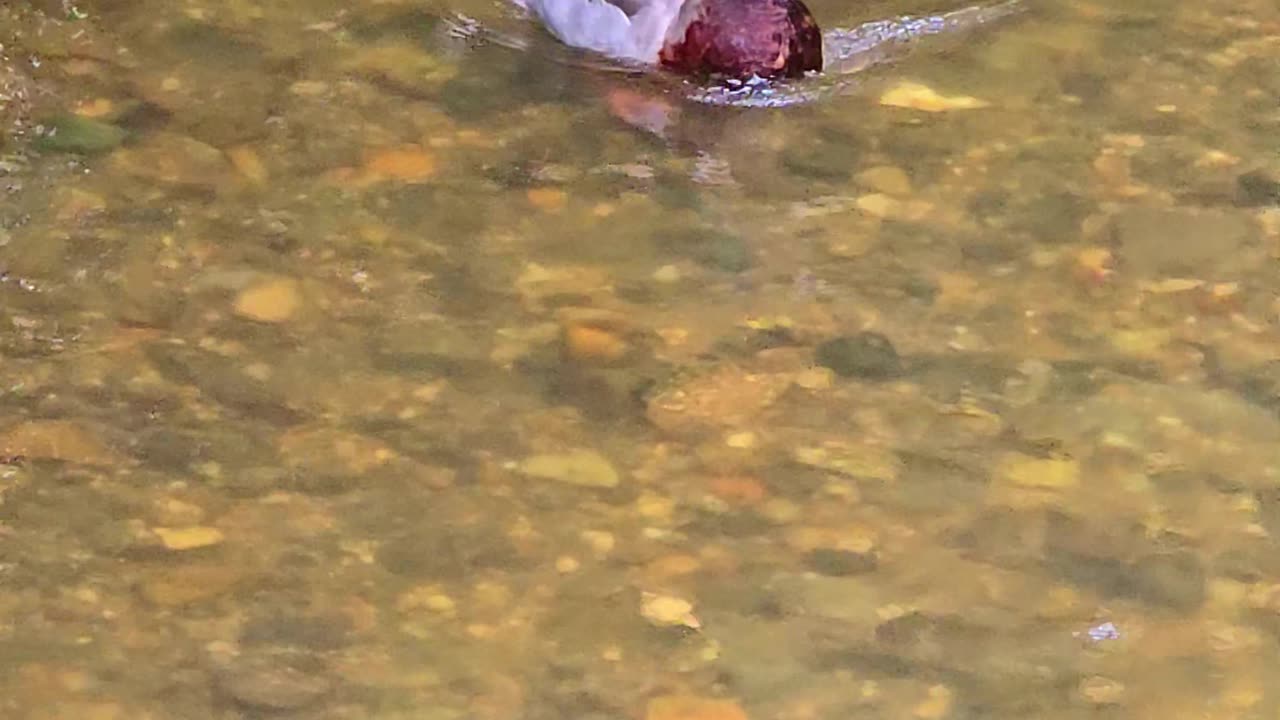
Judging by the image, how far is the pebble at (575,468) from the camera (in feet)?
5.24

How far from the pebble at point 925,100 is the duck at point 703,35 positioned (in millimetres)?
134

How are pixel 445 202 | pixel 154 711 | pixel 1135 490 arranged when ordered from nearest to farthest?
pixel 154 711, pixel 1135 490, pixel 445 202

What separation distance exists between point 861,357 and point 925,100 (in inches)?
23.8

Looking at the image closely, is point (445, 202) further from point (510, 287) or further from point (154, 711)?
point (154, 711)

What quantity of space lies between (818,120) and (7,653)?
126 cm

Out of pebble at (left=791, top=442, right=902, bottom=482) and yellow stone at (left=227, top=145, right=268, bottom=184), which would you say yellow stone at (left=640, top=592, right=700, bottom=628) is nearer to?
pebble at (left=791, top=442, right=902, bottom=482)

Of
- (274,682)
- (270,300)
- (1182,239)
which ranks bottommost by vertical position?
(274,682)

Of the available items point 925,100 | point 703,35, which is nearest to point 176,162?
point 703,35

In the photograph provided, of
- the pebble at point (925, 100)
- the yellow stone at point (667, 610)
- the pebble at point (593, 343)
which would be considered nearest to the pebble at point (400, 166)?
the pebble at point (593, 343)

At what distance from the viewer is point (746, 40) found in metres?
2.31

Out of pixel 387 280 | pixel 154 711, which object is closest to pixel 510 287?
pixel 387 280

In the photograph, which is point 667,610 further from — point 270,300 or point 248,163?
point 248,163

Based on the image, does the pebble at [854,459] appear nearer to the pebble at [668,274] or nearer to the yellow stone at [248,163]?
the pebble at [668,274]

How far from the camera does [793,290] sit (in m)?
1.89
